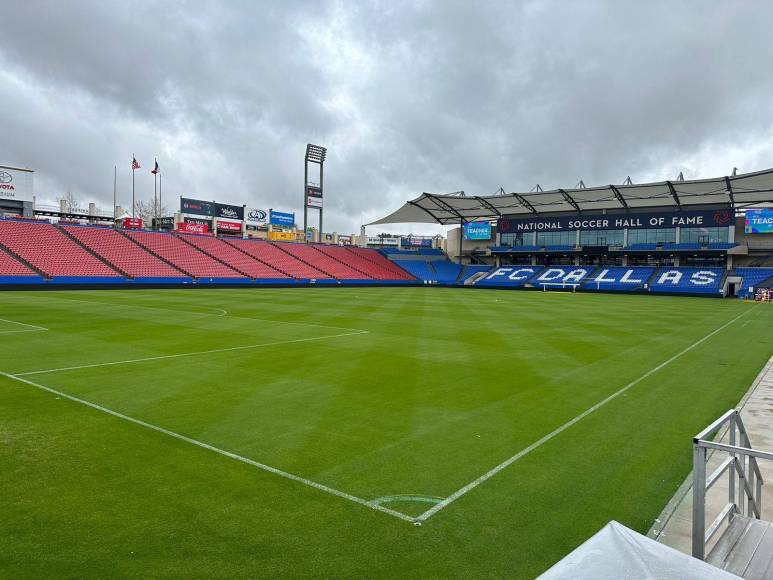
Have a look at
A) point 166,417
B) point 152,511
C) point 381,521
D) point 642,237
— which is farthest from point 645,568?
point 642,237

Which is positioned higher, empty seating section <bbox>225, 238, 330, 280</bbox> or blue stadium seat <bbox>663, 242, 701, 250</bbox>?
blue stadium seat <bbox>663, 242, 701, 250</bbox>

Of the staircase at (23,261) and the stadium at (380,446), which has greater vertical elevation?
the staircase at (23,261)

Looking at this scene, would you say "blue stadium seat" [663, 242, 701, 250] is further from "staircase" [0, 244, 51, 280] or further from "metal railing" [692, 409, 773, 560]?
"staircase" [0, 244, 51, 280]

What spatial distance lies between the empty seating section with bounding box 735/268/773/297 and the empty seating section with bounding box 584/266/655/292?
945cm

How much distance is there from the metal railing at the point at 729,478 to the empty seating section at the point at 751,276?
5688 cm

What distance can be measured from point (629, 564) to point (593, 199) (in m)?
65.7

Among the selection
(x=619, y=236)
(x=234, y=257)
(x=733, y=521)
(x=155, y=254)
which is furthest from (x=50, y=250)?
(x=619, y=236)

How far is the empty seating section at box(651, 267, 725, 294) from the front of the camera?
53.6 m

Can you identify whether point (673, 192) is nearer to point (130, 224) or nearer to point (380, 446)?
point (380, 446)

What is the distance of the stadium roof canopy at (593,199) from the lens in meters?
51.2

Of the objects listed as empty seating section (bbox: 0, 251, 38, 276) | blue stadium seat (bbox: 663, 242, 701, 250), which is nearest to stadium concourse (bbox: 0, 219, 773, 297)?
empty seating section (bbox: 0, 251, 38, 276)

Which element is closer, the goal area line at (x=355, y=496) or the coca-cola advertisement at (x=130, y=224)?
the goal area line at (x=355, y=496)

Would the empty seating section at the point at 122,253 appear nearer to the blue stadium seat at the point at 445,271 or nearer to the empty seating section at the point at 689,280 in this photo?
the blue stadium seat at the point at 445,271

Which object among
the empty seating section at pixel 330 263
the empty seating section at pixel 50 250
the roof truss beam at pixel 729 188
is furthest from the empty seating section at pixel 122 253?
the roof truss beam at pixel 729 188
